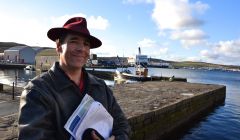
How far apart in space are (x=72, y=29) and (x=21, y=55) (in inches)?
4070

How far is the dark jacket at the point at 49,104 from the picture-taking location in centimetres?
243

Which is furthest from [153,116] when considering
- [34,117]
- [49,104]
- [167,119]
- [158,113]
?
[34,117]

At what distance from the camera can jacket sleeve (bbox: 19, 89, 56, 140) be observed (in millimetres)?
2408

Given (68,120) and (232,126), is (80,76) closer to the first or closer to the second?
(68,120)

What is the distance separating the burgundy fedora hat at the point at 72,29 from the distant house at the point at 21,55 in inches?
3961

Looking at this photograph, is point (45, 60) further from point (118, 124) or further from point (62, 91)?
point (62, 91)

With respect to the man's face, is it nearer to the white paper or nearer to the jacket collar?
the jacket collar

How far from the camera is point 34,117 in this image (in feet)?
7.98

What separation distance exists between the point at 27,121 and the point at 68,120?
37cm

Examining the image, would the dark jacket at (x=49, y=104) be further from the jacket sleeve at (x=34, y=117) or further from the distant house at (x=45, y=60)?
the distant house at (x=45, y=60)

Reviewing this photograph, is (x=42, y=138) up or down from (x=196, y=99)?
up

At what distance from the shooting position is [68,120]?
265cm

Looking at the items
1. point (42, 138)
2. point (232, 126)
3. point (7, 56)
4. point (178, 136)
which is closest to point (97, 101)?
point (42, 138)

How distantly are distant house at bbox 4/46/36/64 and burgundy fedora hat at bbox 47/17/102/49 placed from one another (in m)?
101
